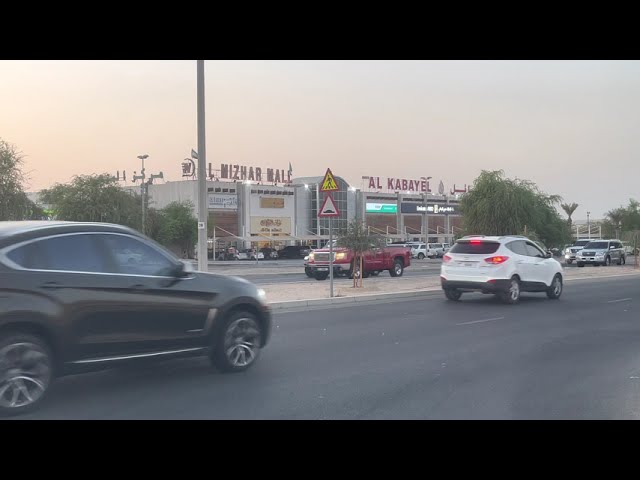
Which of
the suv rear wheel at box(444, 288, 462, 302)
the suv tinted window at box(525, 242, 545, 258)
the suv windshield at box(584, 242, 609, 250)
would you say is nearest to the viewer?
the suv tinted window at box(525, 242, 545, 258)

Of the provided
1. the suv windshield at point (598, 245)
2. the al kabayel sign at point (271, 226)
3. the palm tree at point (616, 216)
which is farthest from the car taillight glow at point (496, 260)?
the palm tree at point (616, 216)

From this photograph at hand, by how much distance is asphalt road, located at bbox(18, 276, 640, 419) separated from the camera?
670 centimetres

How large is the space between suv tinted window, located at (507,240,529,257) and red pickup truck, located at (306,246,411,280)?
310 inches

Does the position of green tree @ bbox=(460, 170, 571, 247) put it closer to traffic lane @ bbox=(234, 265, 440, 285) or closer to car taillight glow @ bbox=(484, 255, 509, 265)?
traffic lane @ bbox=(234, 265, 440, 285)

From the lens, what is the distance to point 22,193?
27.8 meters

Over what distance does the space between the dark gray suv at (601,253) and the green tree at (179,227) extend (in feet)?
110

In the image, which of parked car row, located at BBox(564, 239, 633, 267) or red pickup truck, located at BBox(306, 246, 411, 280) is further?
parked car row, located at BBox(564, 239, 633, 267)

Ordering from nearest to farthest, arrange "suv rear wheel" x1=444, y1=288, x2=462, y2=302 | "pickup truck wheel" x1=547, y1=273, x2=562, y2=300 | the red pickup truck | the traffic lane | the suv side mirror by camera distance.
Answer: the suv side mirror < "suv rear wheel" x1=444, y1=288, x2=462, y2=302 < "pickup truck wheel" x1=547, y1=273, x2=562, y2=300 < the red pickup truck < the traffic lane

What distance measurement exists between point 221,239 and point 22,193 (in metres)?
42.6

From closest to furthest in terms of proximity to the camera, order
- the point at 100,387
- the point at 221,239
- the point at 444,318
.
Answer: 1. the point at 100,387
2. the point at 444,318
3. the point at 221,239

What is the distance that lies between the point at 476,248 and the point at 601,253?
30.1 meters

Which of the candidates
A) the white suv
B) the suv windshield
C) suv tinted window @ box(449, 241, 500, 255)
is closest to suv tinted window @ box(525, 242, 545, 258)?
the white suv
